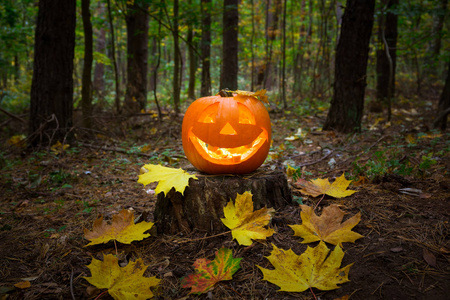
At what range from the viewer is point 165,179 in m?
1.93

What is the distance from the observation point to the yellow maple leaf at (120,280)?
143cm

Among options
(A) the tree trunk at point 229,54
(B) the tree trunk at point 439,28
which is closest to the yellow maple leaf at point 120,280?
(A) the tree trunk at point 229,54

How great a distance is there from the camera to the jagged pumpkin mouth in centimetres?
222

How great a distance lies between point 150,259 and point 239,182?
0.84 meters

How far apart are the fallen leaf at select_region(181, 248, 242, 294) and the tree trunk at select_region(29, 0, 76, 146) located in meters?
3.72

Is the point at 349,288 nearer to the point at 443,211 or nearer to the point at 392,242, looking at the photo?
the point at 392,242

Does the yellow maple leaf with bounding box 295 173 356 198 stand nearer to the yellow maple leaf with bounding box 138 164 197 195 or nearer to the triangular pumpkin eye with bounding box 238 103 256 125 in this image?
the triangular pumpkin eye with bounding box 238 103 256 125

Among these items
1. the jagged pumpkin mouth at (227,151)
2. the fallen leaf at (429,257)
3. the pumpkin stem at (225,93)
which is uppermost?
the pumpkin stem at (225,93)

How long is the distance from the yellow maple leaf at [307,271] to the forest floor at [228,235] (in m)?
0.06

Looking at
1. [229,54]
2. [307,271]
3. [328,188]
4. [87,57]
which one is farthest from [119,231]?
[229,54]

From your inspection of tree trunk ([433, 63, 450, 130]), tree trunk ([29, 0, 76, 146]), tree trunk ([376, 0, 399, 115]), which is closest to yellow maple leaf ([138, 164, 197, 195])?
tree trunk ([29, 0, 76, 146])

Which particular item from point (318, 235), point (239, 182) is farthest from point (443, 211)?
point (239, 182)

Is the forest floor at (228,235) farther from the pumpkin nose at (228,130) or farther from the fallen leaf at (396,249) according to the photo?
the pumpkin nose at (228,130)

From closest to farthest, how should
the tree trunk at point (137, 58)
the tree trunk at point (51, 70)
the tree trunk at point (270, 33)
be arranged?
the tree trunk at point (51, 70) < the tree trunk at point (137, 58) < the tree trunk at point (270, 33)
